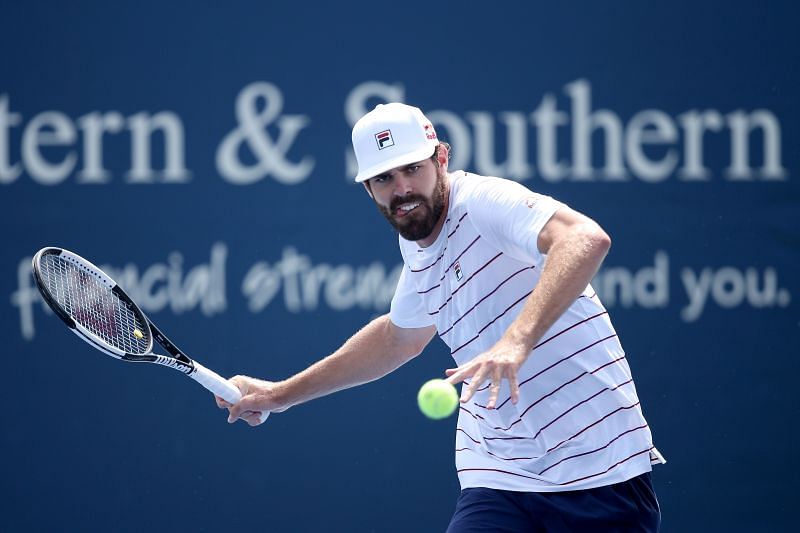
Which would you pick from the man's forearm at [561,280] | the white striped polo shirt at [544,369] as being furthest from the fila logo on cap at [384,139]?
the man's forearm at [561,280]

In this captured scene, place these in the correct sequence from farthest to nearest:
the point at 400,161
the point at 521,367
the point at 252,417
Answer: the point at 252,417 < the point at 400,161 < the point at 521,367

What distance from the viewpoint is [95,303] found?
3740mm

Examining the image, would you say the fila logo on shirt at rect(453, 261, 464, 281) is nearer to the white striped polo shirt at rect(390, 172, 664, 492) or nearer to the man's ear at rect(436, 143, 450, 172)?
the white striped polo shirt at rect(390, 172, 664, 492)

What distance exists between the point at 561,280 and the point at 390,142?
0.70 meters

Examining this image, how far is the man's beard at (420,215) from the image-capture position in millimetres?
3135

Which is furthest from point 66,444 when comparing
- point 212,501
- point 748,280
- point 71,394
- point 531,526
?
point 748,280

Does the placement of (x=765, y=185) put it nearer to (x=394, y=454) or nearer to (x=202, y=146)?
(x=394, y=454)

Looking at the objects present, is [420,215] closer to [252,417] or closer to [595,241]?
[595,241]

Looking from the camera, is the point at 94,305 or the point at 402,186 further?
the point at 94,305

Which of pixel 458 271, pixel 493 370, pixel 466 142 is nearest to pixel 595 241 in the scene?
pixel 493 370

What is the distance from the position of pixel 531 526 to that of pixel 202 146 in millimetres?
2740

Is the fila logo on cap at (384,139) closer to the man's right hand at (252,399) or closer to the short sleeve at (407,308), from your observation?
the short sleeve at (407,308)

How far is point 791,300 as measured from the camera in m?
5.49

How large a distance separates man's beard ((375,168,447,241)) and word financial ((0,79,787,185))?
220cm
